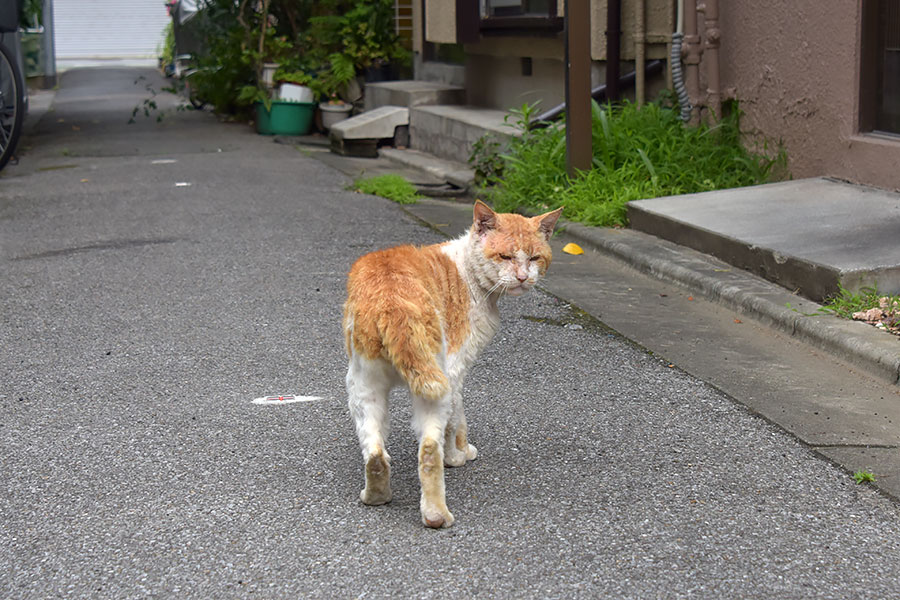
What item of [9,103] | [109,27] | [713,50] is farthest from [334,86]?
[109,27]

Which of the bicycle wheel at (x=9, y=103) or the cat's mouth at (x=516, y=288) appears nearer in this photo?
the cat's mouth at (x=516, y=288)

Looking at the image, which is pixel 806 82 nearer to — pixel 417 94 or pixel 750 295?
pixel 750 295

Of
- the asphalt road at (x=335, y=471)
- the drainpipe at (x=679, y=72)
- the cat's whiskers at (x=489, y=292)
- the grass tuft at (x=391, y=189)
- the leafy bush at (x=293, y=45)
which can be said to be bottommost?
the asphalt road at (x=335, y=471)

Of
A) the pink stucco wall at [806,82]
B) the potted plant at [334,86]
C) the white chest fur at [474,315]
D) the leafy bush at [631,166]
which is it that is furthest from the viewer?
the potted plant at [334,86]

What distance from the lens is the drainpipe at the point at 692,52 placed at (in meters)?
8.15

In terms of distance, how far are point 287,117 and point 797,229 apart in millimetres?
9906

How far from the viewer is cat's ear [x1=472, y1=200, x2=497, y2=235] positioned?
10.9 ft

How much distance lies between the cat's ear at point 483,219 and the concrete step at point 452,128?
6262mm

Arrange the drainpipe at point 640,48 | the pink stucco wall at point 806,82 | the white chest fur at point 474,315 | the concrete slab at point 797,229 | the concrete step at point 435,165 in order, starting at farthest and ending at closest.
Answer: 1. the concrete step at point 435,165
2. the drainpipe at point 640,48
3. the pink stucco wall at point 806,82
4. the concrete slab at point 797,229
5. the white chest fur at point 474,315

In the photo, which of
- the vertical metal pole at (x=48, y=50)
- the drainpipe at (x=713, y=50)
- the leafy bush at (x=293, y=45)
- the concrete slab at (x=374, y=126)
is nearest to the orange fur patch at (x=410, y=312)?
the drainpipe at (x=713, y=50)

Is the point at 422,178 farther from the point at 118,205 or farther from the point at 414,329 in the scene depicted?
the point at 414,329

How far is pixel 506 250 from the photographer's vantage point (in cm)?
333

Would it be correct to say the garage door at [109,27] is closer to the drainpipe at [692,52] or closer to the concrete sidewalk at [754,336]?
the drainpipe at [692,52]

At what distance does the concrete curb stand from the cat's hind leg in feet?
7.57
